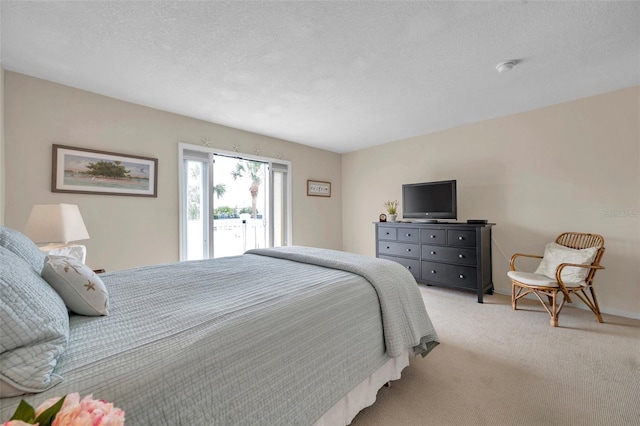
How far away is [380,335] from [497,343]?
1.42 metres

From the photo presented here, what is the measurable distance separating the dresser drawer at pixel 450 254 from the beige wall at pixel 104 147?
3109 mm

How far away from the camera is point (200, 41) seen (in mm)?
1932

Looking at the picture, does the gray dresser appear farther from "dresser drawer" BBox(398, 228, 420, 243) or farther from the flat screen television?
the flat screen television

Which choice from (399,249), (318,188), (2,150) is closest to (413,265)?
(399,249)

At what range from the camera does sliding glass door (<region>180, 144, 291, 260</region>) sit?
3541 millimetres

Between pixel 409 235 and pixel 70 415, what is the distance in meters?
3.88

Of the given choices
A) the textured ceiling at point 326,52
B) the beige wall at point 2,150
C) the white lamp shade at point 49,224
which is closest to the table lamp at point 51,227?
the white lamp shade at point 49,224

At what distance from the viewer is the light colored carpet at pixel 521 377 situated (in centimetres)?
147

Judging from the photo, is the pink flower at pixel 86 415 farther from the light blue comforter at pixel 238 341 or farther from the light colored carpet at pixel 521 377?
the light colored carpet at pixel 521 377

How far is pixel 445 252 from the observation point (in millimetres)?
3531

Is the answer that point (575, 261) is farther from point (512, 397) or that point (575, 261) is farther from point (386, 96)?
point (386, 96)

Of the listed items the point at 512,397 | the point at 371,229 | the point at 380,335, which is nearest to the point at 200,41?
the point at 380,335

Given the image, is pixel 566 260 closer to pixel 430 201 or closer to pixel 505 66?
pixel 430 201

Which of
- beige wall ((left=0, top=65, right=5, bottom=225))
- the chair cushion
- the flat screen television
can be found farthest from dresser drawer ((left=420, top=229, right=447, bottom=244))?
beige wall ((left=0, top=65, right=5, bottom=225))
